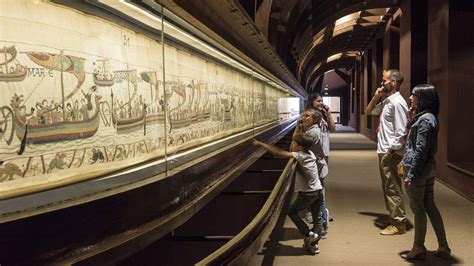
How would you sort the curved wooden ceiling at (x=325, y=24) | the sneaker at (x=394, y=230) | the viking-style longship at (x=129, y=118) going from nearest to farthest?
the viking-style longship at (x=129, y=118), the sneaker at (x=394, y=230), the curved wooden ceiling at (x=325, y=24)

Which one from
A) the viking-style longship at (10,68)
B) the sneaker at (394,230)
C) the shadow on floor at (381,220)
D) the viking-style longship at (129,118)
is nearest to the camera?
the viking-style longship at (10,68)

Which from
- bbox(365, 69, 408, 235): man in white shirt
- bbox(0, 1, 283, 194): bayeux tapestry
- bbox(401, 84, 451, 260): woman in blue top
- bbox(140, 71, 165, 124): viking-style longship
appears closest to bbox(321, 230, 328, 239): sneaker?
bbox(365, 69, 408, 235): man in white shirt

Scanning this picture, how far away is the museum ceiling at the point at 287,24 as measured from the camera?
12.5 ft

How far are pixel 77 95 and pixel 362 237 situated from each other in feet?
15.1

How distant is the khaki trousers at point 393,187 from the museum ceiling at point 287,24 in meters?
2.23

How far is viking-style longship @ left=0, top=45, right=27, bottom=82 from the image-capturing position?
4.88 feet

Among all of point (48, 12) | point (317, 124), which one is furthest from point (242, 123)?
point (48, 12)

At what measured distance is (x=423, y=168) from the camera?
4598 mm

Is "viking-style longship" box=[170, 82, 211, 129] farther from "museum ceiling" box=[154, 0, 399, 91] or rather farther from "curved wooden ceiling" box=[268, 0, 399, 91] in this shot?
"curved wooden ceiling" box=[268, 0, 399, 91]

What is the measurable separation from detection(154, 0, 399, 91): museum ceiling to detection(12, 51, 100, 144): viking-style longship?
0.77 metres

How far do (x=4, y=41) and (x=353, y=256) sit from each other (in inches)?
168

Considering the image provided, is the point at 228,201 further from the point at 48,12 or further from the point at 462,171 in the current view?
the point at 462,171

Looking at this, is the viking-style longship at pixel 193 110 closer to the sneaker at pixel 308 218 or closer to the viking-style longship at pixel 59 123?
the viking-style longship at pixel 59 123

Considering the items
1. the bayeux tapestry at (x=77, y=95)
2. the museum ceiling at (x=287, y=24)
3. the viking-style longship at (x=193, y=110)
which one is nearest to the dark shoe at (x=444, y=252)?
the viking-style longship at (x=193, y=110)
